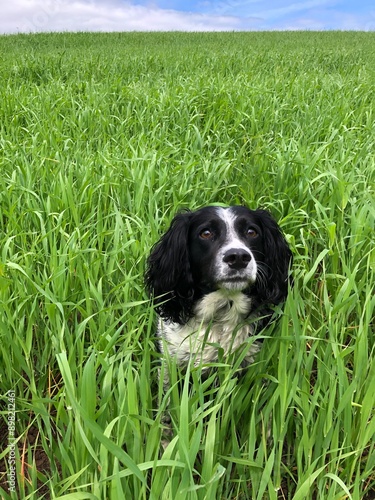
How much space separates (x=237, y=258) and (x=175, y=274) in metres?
0.42

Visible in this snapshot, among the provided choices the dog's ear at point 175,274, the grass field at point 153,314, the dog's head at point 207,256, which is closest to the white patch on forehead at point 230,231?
the dog's head at point 207,256

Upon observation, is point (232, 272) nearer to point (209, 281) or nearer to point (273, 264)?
point (209, 281)

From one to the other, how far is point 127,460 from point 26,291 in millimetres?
1196

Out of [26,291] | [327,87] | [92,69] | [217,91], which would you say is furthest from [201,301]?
[92,69]

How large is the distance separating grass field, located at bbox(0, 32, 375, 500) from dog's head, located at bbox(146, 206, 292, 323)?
152mm

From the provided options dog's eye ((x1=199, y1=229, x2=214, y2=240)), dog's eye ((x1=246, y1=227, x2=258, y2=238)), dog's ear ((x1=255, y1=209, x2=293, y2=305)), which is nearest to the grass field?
dog's ear ((x1=255, y1=209, x2=293, y2=305))

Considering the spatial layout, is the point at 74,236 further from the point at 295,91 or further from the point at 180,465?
the point at 295,91

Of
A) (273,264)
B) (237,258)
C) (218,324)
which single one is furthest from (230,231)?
(218,324)

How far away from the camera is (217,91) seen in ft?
19.8

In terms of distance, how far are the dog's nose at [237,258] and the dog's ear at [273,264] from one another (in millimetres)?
291

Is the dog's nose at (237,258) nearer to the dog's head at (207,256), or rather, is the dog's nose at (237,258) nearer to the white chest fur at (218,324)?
the dog's head at (207,256)

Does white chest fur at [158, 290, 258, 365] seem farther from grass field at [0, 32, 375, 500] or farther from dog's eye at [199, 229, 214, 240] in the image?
dog's eye at [199, 229, 214, 240]

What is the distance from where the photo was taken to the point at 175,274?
2051 mm

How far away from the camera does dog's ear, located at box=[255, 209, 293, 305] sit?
2.04m
